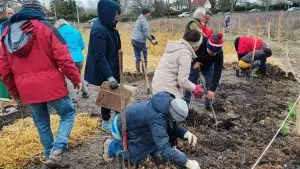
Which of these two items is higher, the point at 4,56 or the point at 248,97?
the point at 4,56

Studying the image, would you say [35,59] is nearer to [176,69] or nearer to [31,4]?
[31,4]

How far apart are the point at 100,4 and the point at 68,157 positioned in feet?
6.10

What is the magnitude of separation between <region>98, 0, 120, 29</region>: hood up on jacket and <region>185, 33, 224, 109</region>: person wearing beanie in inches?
59.6

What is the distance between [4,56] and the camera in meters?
4.04

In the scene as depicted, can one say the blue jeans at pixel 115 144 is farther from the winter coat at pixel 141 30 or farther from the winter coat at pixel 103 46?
the winter coat at pixel 141 30

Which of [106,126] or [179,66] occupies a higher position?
[179,66]

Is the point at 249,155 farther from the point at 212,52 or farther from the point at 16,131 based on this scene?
the point at 16,131

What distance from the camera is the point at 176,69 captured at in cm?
478

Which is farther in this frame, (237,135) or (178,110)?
(237,135)

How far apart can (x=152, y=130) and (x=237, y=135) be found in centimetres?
227

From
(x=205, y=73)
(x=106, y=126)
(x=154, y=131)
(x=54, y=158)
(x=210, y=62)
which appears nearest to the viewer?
(x=154, y=131)

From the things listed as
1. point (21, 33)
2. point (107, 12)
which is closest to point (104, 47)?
point (107, 12)

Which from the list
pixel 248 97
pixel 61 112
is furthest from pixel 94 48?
pixel 248 97

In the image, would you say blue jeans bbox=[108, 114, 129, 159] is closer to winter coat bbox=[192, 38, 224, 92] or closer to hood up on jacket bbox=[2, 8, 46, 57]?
hood up on jacket bbox=[2, 8, 46, 57]
